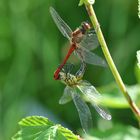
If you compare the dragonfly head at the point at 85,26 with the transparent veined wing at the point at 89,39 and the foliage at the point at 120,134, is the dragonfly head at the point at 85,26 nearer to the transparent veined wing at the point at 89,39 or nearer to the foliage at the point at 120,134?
the transparent veined wing at the point at 89,39

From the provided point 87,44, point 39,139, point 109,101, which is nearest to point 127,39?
point 109,101

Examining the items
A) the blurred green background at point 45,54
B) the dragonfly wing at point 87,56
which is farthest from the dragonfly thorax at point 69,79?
the blurred green background at point 45,54

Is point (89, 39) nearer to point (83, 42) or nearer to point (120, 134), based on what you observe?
point (83, 42)

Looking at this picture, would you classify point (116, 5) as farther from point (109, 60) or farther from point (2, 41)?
point (109, 60)

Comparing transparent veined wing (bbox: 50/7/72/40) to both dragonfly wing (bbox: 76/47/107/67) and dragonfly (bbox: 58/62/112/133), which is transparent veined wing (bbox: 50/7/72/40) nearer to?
dragonfly wing (bbox: 76/47/107/67)

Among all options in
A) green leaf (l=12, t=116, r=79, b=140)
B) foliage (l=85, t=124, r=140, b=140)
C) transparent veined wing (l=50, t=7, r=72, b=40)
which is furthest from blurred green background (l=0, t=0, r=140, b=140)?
green leaf (l=12, t=116, r=79, b=140)

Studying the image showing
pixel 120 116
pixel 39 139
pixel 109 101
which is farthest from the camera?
pixel 120 116
